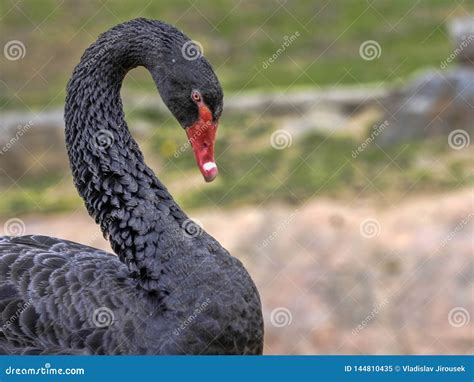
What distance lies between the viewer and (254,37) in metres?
11.8

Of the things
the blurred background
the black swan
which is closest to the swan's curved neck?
the black swan

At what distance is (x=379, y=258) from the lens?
18.7ft

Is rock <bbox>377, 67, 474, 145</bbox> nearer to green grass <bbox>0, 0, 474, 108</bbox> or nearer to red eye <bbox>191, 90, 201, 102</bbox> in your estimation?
green grass <bbox>0, 0, 474, 108</bbox>

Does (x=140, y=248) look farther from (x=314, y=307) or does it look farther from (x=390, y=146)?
(x=390, y=146)

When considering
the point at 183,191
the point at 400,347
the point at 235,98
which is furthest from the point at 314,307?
the point at 235,98

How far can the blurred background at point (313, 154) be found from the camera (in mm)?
5406

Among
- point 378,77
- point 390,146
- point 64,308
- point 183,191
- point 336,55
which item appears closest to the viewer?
point 64,308

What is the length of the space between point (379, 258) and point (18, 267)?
2.97 m

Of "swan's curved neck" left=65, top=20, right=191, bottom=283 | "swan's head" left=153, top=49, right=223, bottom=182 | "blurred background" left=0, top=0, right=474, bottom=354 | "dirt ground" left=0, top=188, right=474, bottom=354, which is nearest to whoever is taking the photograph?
"swan's head" left=153, top=49, right=223, bottom=182

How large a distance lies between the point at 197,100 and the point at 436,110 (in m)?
5.35

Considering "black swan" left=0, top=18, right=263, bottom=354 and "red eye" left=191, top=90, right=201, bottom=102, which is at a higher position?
"red eye" left=191, top=90, right=201, bottom=102

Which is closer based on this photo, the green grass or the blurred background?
the blurred background

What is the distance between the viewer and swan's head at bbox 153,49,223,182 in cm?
291

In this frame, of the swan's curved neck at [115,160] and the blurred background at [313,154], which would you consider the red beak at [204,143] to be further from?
the blurred background at [313,154]
